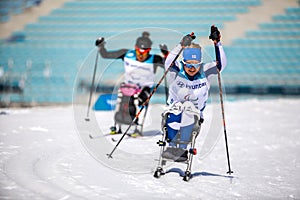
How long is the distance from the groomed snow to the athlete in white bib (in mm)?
392

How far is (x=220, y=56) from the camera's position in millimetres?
3738

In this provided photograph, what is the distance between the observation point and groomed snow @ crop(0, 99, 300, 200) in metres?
3.10

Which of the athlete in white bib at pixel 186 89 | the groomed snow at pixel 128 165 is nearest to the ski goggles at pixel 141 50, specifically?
the groomed snow at pixel 128 165

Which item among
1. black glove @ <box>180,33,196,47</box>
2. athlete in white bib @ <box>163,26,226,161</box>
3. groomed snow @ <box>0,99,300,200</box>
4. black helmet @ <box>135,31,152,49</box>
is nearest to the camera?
groomed snow @ <box>0,99,300,200</box>

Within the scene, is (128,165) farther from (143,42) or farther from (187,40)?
(143,42)

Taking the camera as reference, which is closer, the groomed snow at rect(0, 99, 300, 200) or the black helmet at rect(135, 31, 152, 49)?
the groomed snow at rect(0, 99, 300, 200)

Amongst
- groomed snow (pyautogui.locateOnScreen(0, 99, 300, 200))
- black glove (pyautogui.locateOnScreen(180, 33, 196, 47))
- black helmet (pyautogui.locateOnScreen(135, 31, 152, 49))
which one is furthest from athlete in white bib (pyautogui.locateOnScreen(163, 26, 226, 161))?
black helmet (pyautogui.locateOnScreen(135, 31, 152, 49))

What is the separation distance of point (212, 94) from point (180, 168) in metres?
0.89

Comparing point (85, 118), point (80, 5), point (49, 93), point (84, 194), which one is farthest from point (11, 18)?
point (84, 194)

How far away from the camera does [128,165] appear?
3.93 meters

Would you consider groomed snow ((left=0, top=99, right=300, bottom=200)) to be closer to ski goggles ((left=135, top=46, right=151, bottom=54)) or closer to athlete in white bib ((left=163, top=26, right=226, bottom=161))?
athlete in white bib ((left=163, top=26, right=226, bottom=161))

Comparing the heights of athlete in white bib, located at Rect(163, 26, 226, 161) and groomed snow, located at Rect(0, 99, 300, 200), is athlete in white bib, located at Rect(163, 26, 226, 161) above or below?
above

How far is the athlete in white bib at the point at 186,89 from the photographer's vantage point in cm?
367

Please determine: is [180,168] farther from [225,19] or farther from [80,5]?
[80,5]
